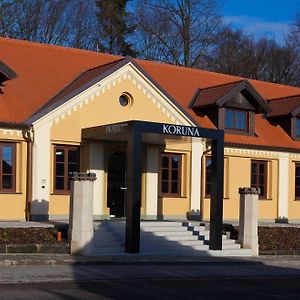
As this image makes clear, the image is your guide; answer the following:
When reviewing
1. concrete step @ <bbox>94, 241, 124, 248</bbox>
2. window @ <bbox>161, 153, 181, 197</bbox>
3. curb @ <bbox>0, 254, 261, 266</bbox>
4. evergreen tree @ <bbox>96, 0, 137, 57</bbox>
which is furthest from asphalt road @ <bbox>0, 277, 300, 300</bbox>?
evergreen tree @ <bbox>96, 0, 137, 57</bbox>

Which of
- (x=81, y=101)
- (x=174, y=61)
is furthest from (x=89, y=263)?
(x=174, y=61)

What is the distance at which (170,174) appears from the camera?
2517cm

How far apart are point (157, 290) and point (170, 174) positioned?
12.9 meters

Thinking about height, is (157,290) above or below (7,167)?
below

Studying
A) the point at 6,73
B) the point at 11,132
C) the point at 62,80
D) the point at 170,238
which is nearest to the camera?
the point at 170,238

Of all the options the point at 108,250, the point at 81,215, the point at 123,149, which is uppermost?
the point at 123,149

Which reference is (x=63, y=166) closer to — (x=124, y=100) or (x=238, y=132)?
(x=124, y=100)

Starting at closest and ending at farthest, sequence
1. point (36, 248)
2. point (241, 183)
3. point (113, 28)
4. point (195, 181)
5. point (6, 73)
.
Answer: point (36, 248), point (6, 73), point (195, 181), point (241, 183), point (113, 28)

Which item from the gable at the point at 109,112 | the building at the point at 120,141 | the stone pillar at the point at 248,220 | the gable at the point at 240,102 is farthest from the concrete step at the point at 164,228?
the gable at the point at 240,102

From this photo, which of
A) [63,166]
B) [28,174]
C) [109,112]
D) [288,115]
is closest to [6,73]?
[28,174]

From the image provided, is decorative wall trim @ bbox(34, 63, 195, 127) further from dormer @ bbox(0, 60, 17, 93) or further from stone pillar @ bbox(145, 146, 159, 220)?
dormer @ bbox(0, 60, 17, 93)

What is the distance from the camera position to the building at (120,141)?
21.9m

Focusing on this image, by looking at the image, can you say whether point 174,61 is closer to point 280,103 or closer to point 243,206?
point 280,103

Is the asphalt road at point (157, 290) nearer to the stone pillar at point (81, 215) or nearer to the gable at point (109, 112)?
the stone pillar at point (81, 215)
